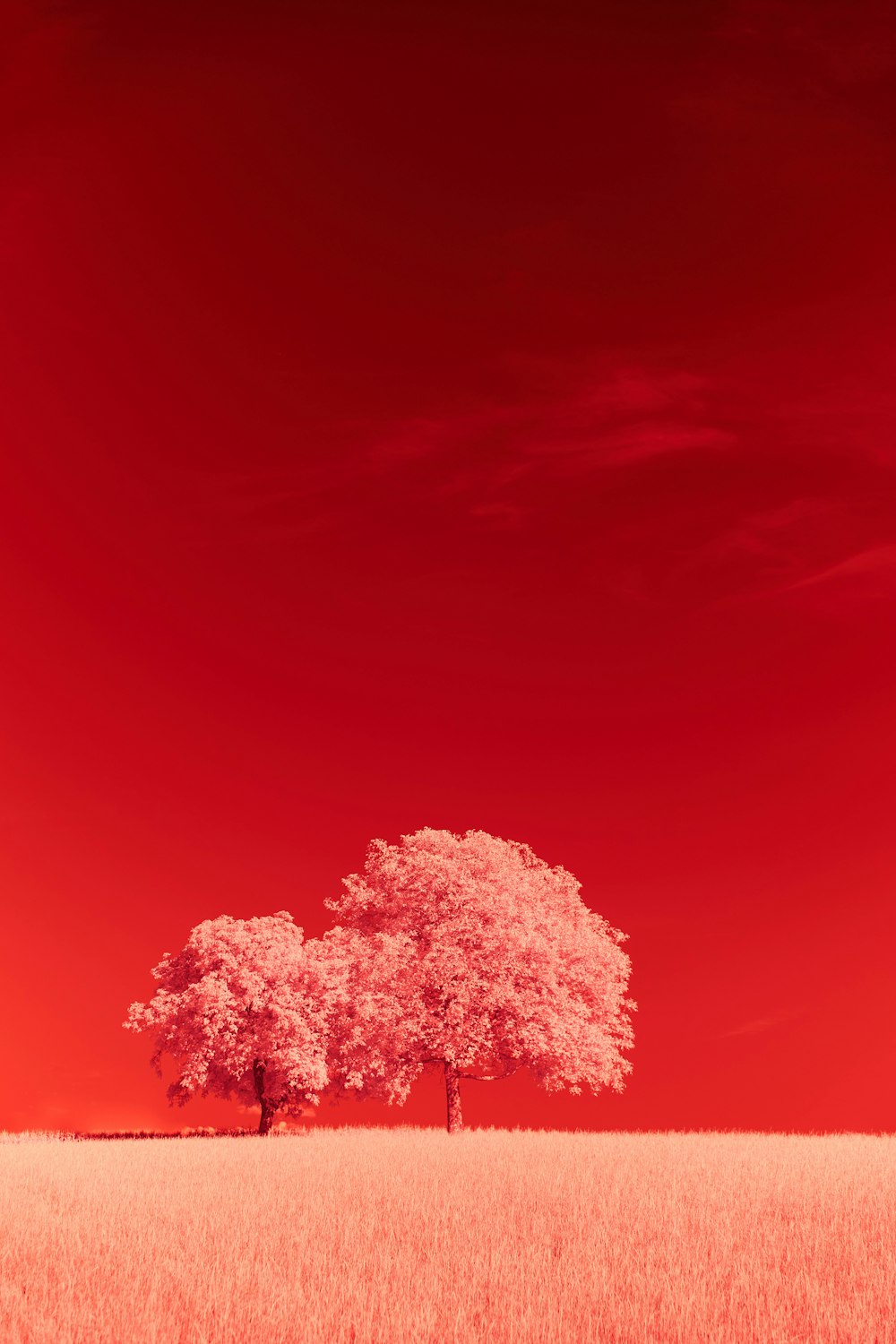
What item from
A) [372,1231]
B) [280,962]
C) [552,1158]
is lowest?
[372,1231]

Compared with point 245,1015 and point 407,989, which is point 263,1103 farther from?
point 407,989

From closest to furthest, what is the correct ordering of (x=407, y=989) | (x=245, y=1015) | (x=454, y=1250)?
(x=454, y=1250) → (x=407, y=989) → (x=245, y=1015)

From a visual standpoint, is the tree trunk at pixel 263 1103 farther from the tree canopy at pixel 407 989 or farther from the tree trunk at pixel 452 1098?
the tree trunk at pixel 452 1098

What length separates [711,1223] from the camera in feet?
76.0

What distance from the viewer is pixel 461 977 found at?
47.9 m

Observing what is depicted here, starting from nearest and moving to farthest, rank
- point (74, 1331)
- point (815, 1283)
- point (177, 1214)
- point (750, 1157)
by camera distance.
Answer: point (74, 1331), point (815, 1283), point (177, 1214), point (750, 1157)

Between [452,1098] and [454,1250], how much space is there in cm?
3073

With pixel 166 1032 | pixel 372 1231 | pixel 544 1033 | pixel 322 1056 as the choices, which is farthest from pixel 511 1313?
pixel 166 1032

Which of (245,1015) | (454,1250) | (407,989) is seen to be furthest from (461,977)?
(454,1250)

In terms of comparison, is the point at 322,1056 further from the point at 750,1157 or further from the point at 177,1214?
the point at 177,1214

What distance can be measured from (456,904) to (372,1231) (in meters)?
26.8

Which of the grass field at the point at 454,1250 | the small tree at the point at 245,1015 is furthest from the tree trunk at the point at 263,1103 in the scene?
the grass field at the point at 454,1250

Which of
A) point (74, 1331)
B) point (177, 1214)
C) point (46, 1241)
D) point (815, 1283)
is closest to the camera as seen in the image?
point (74, 1331)

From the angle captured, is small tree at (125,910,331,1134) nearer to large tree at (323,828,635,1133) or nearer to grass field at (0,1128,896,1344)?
large tree at (323,828,635,1133)
